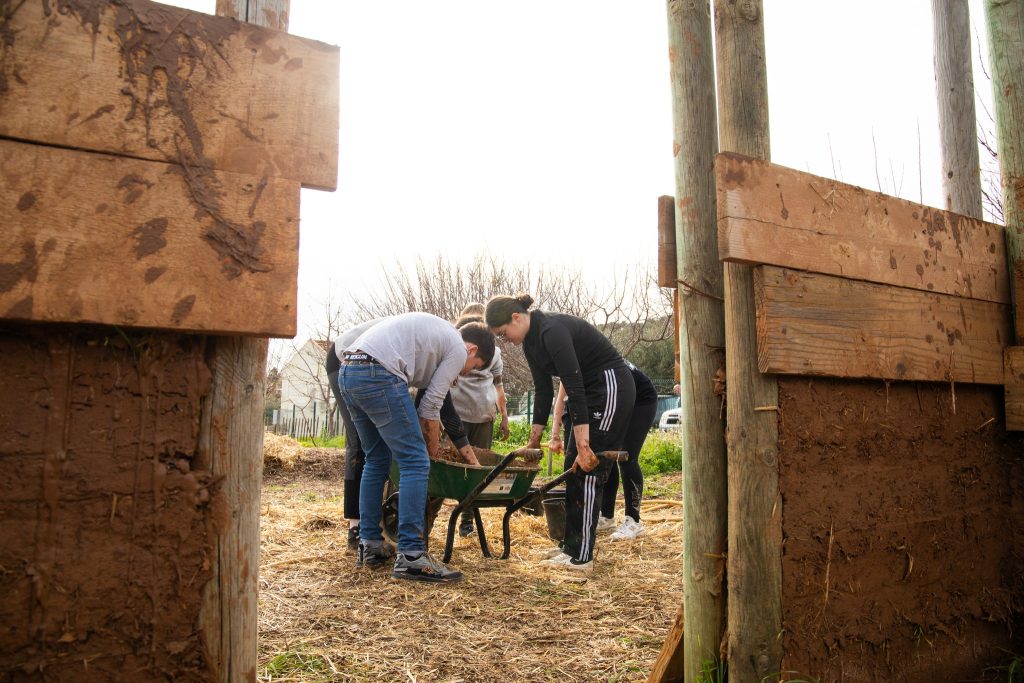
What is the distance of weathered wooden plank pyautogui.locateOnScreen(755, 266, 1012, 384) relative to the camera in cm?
238

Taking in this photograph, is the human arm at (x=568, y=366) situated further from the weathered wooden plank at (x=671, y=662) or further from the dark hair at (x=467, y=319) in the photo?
the weathered wooden plank at (x=671, y=662)

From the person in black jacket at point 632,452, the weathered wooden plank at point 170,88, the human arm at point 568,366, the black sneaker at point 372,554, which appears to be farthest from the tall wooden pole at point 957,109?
the black sneaker at point 372,554

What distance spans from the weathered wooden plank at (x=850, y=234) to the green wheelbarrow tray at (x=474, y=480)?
259 cm

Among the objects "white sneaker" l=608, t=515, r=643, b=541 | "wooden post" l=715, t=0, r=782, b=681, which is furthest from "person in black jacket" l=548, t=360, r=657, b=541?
"wooden post" l=715, t=0, r=782, b=681

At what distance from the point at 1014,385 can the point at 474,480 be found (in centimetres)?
291

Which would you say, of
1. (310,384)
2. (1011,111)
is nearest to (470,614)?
(1011,111)

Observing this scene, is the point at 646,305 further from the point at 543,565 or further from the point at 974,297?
the point at 974,297

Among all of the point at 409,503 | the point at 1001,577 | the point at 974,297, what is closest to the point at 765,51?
the point at 974,297

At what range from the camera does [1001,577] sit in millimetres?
3000

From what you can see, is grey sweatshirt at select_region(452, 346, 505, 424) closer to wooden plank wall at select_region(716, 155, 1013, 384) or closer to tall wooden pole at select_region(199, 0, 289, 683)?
wooden plank wall at select_region(716, 155, 1013, 384)

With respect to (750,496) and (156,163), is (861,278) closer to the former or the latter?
(750,496)

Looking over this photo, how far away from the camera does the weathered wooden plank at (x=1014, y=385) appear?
2973mm

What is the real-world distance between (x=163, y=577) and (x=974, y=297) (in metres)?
3.00

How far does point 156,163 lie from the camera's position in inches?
63.1
